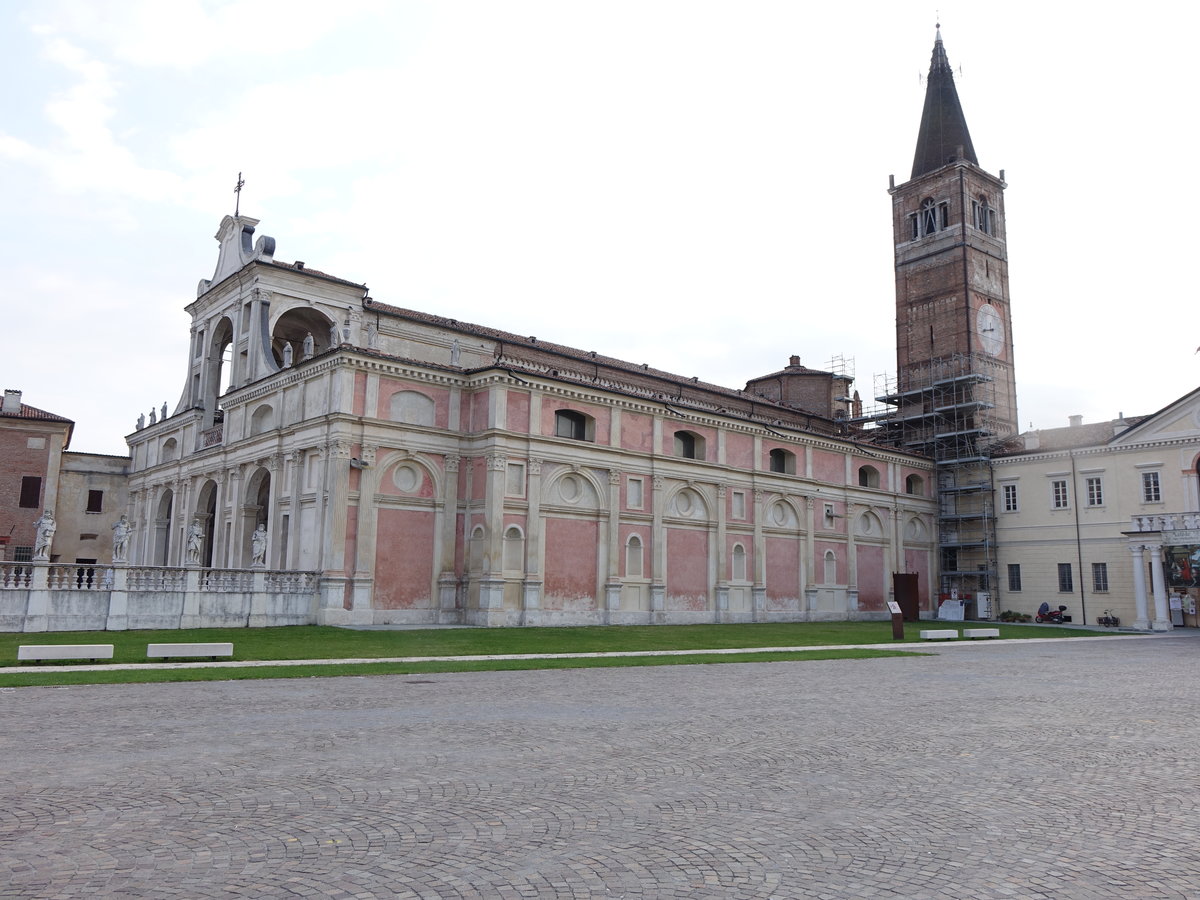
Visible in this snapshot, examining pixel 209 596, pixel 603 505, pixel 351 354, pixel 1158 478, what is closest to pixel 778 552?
pixel 603 505

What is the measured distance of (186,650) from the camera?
19.6m

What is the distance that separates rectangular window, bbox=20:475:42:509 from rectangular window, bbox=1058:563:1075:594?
2176 inches

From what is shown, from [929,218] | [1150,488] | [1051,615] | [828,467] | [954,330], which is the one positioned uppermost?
[929,218]

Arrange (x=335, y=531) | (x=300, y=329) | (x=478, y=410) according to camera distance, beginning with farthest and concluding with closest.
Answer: (x=300, y=329), (x=478, y=410), (x=335, y=531)

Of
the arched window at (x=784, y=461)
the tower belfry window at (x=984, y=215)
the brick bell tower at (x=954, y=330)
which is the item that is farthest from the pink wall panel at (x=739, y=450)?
the tower belfry window at (x=984, y=215)

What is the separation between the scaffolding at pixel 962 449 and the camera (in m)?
52.8

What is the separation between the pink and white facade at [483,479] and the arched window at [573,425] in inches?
3.6

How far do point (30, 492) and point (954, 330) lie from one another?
176 feet

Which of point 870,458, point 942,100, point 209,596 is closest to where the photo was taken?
point 209,596

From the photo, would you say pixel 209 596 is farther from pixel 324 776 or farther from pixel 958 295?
pixel 958 295

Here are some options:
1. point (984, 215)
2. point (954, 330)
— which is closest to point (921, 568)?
point (954, 330)

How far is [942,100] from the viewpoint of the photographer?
61.0 m

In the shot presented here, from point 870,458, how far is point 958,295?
42.9 ft

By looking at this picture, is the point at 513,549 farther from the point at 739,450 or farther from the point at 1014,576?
the point at 1014,576
